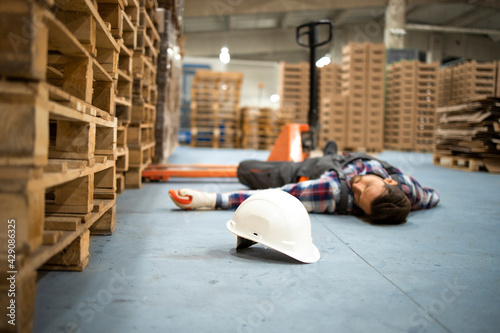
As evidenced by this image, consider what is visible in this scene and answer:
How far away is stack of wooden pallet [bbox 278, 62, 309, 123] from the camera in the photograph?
55.3ft

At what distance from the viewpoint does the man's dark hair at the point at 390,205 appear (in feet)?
10.3

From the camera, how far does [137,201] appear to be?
4277 millimetres

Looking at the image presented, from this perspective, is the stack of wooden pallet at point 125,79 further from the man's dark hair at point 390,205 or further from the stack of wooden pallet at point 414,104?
the stack of wooden pallet at point 414,104

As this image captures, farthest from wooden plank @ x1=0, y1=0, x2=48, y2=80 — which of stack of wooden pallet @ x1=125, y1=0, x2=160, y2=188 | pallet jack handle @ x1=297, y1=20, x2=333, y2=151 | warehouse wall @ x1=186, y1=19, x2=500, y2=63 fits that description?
warehouse wall @ x1=186, y1=19, x2=500, y2=63

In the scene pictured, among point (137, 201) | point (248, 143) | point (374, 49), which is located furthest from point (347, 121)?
point (137, 201)

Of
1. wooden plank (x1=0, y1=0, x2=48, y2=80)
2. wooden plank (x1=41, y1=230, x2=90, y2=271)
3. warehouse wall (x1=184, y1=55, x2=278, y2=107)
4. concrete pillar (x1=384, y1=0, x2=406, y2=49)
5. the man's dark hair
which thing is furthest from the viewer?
warehouse wall (x1=184, y1=55, x2=278, y2=107)

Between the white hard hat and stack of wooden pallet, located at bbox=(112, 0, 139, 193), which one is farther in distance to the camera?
stack of wooden pallet, located at bbox=(112, 0, 139, 193)

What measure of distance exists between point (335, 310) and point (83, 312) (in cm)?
104

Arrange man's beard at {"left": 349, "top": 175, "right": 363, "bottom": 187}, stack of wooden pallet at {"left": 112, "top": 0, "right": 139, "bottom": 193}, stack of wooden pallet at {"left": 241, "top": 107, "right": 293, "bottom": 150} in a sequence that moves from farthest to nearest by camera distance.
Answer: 1. stack of wooden pallet at {"left": 241, "top": 107, "right": 293, "bottom": 150}
2. stack of wooden pallet at {"left": 112, "top": 0, "right": 139, "bottom": 193}
3. man's beard at {"left": 349, "top": 175, "right": 363, "bottom": 187}

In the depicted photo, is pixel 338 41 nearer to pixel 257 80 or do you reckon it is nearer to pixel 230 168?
pixel 257 80

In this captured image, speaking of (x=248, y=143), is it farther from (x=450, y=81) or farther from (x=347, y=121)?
(x=450, y=81)

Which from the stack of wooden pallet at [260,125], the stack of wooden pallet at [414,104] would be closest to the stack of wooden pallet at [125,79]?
the stack of wooden pallet at [260,125]

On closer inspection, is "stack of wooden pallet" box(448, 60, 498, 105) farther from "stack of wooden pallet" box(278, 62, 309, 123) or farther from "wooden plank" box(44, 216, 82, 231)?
"wooden plank" box(44, 216, 82, 231)

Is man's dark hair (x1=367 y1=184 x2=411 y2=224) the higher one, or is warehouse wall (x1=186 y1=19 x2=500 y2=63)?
warehouse wall (x1=186 y1=19 x2=500 y2=63)
